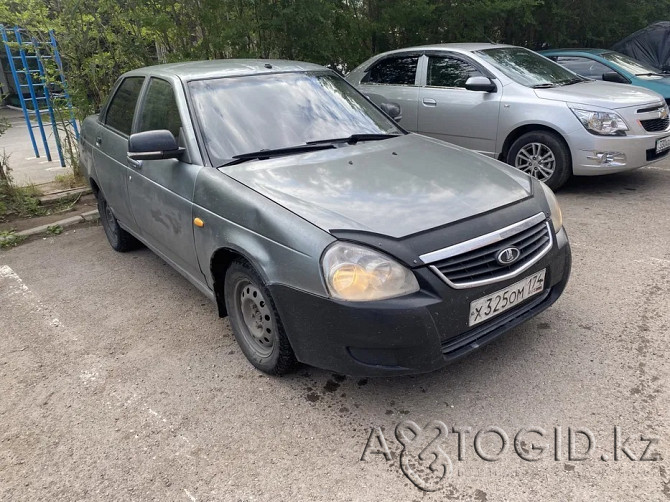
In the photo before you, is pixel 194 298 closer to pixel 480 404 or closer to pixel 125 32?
pixel 480 404

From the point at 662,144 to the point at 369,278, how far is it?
16.6 ft

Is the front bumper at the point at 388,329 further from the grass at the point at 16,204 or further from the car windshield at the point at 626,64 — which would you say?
the car windshield at the point at 626,64

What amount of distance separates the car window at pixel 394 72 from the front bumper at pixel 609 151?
2303 millimetres

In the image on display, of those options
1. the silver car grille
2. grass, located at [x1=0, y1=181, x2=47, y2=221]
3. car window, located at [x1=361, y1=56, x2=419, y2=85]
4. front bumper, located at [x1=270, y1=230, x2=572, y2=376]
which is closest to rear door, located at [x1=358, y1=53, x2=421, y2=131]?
car window, located at [x1=361, y1=56, x2=419, y2=85]

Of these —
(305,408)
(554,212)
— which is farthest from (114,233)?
(554,212)

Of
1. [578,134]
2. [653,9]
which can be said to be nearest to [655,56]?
[653,9]

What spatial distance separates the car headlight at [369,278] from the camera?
2369 millimetres

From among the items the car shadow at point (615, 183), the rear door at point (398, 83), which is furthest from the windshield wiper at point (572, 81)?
the rear door at point (398, 83)

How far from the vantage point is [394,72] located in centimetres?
725

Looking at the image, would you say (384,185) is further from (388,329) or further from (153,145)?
(153,145)

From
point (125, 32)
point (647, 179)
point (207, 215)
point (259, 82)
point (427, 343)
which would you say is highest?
point (125, 32)

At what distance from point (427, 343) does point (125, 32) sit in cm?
647

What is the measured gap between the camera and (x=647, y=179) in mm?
6492

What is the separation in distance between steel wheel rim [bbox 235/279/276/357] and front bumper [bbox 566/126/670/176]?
4303 millimetres
